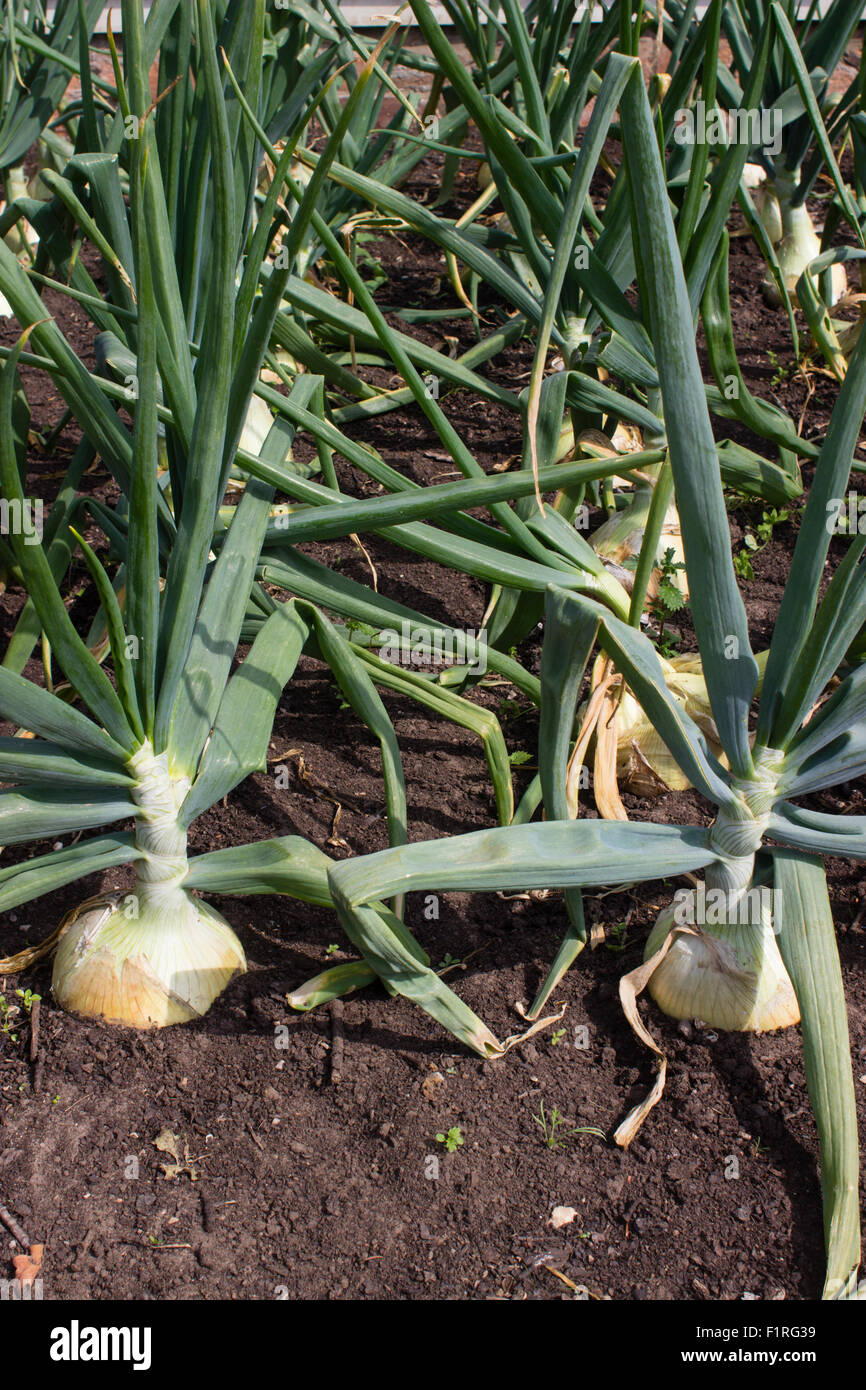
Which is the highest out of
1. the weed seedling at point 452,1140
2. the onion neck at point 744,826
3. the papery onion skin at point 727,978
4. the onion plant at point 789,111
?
the onion plant at point 789,111

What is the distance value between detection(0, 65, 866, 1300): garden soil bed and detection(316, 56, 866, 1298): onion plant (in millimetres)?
84

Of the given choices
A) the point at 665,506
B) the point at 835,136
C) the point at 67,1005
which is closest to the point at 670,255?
the point at 665,506

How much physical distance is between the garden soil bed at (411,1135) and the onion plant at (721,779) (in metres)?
0.08

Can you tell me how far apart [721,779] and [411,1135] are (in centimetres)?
62

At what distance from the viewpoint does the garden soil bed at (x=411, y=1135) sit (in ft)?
4.47

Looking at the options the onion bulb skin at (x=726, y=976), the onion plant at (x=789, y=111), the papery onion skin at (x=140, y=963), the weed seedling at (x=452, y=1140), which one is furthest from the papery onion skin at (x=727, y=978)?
the onion plant at (x=789, y=111)

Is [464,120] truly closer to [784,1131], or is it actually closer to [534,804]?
[534,804]

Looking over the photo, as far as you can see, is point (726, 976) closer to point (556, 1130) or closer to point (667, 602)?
point (556, 1130)

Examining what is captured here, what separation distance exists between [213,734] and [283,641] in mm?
181

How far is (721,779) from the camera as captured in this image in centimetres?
146

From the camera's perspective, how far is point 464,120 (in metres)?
3.20

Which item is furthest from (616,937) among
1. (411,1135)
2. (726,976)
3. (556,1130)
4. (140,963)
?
(140,963)

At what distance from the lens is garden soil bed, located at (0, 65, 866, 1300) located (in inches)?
53.6

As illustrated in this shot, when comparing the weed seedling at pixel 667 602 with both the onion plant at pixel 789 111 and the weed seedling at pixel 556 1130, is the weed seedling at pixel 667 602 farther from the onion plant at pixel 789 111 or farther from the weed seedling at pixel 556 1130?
the weed seedling at pixel 556 1130
